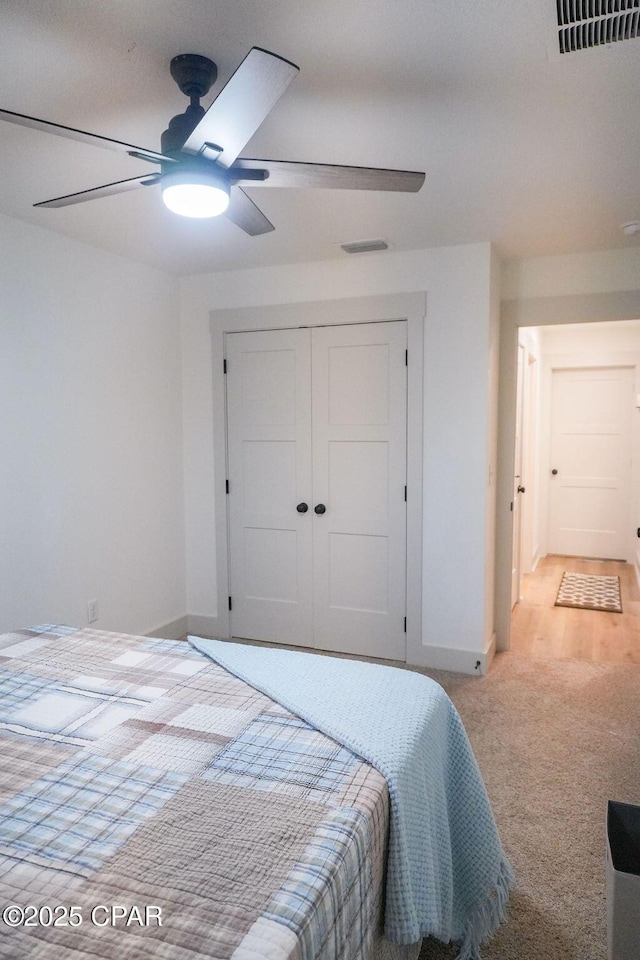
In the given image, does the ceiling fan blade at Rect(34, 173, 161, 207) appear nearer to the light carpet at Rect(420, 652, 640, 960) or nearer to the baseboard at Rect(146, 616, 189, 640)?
the light carpet at Rect(420, 652, 640, 960)

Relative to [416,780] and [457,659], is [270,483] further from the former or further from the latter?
[416,780]

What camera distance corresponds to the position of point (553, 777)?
2.53m

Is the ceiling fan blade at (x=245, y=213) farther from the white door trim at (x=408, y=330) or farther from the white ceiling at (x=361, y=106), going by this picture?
the white door trim at (x=408, y=330)

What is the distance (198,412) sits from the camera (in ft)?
13.7

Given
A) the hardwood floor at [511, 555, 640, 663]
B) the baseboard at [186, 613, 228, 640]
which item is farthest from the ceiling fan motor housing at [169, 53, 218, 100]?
the hardwood floor at [511, 555, 640, 663]

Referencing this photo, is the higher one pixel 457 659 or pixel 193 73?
pixel 193 73

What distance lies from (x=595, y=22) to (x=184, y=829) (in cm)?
195

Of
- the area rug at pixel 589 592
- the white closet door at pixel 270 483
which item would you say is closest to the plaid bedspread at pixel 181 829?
the white closet door at pixel 270 483

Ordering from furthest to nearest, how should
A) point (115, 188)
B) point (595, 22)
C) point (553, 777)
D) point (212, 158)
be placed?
point (553, 777)
point (115, 188)
point (212, 158)
point (595, 22)

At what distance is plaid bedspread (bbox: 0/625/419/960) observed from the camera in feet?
2.94

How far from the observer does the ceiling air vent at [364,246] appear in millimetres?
3320

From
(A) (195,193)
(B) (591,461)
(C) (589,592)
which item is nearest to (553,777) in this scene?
(A) (195,193)

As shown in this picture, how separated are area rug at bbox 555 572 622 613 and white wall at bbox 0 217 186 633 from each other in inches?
123

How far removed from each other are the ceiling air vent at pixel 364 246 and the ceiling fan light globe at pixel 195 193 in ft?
5.56
